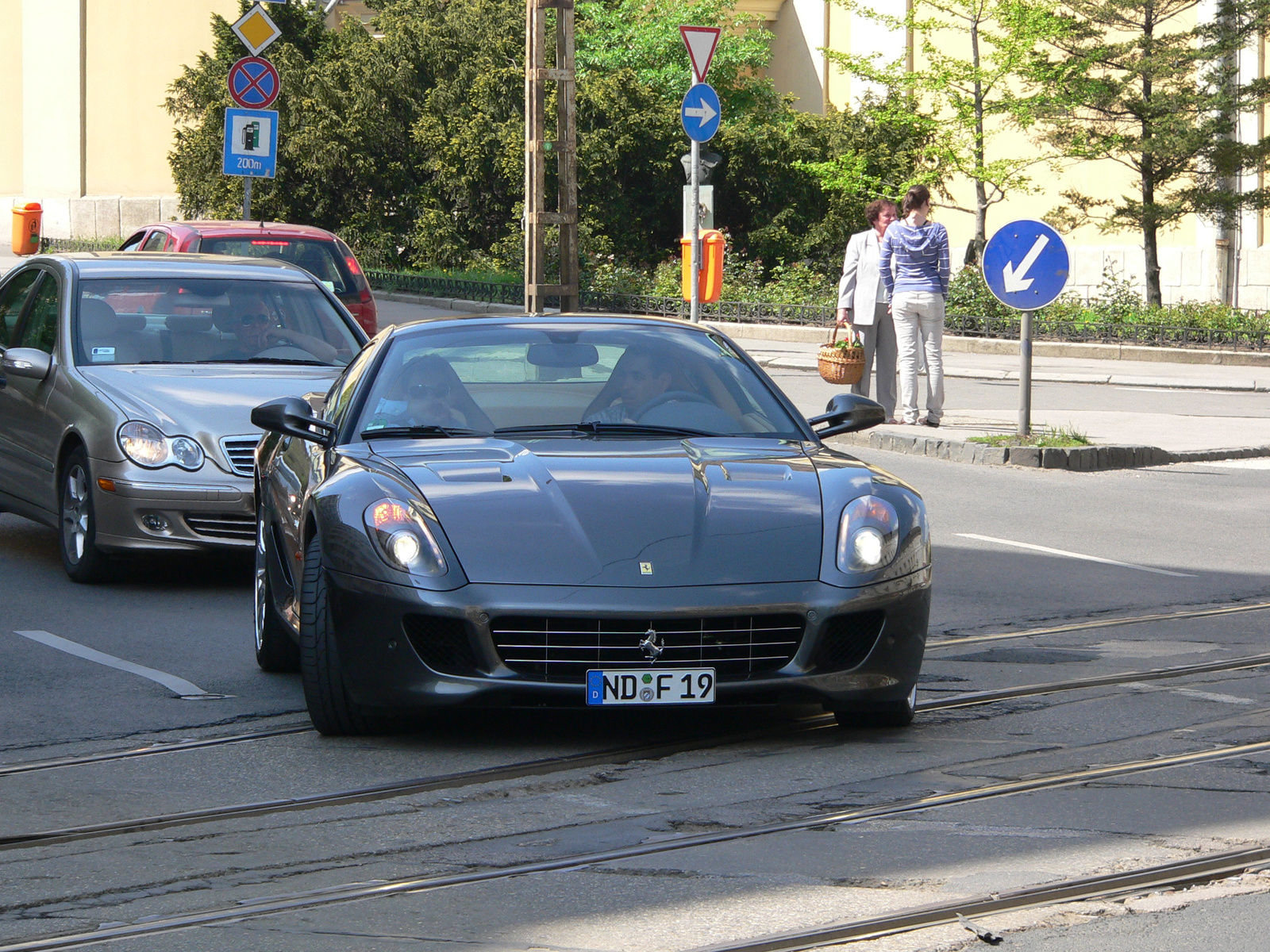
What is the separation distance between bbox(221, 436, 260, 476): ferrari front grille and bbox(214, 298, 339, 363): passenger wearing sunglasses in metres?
1.16

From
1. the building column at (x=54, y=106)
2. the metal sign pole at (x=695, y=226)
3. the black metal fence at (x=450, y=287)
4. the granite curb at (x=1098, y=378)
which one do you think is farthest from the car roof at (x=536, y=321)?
the building column at (x=54, y=106)

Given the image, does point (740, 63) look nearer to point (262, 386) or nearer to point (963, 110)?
point (963, 110)

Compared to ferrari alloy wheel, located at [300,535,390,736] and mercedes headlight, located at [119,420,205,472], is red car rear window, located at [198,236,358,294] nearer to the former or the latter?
mercedes headlight, located at [119,420,205,472]

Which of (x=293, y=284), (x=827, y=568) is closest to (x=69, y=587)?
(x=293, y=284)

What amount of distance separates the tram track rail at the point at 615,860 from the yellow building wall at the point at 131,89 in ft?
161

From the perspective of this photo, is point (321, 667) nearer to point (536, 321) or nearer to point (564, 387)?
point (564, 387)

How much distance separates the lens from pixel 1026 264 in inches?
587

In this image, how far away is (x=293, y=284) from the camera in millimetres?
10641

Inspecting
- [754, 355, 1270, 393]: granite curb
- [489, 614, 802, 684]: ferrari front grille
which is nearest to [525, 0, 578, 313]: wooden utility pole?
[754, 355, 1270, 393]: granite curb

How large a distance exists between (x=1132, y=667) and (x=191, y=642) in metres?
3.76

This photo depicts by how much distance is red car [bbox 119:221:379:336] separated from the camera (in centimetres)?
1667

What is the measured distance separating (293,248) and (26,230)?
98.5ft

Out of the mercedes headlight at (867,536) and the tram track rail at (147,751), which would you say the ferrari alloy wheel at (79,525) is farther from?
the mercedes headlight at (867,536)

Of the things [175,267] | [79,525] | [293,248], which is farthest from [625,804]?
[293,248]
